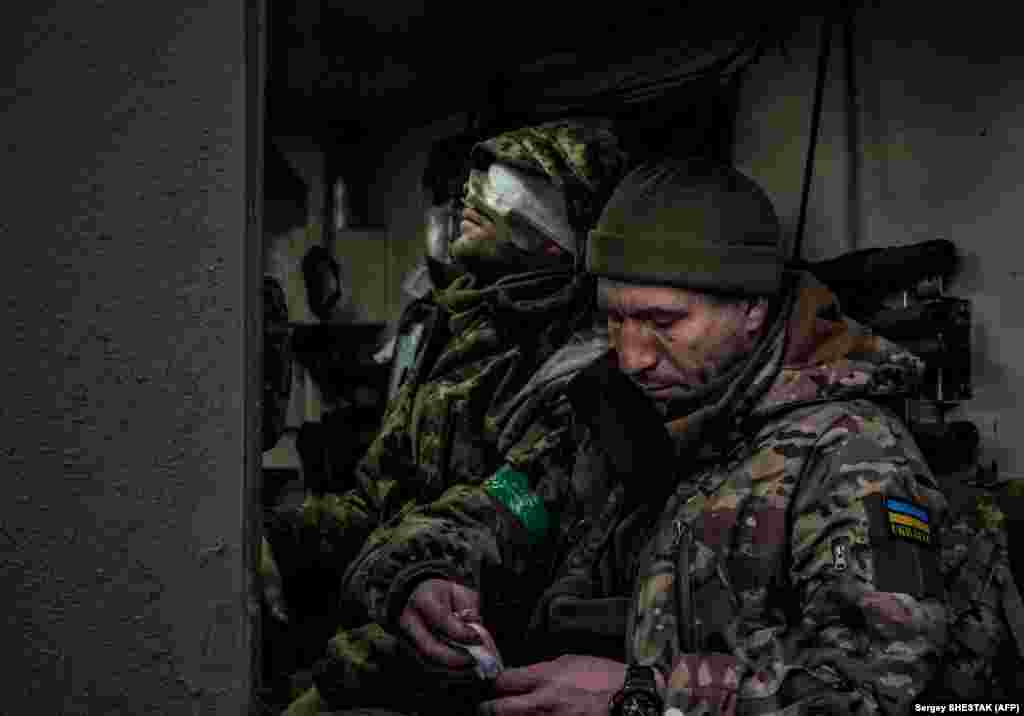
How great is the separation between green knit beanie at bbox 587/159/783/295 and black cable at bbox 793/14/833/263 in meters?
1.25

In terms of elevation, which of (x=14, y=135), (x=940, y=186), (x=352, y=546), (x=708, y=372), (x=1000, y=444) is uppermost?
(x=940, y=186)

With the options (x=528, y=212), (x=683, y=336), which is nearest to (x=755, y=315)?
(x=683, y=336)

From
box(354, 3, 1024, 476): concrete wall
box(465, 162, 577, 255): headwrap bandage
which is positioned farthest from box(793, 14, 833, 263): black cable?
box(465, 162, 577, 255): headwrap bandage

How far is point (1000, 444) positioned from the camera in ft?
9.67

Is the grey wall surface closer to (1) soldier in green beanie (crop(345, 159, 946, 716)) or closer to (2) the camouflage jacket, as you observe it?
(1) soldier in green beanie (crop(345, 159, 946, 716))

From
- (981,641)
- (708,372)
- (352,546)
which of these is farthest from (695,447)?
(352,546)

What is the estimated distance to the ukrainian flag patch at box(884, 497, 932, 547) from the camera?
1646mm

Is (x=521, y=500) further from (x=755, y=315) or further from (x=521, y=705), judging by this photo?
(x=755, y=315)

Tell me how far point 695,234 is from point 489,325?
1.37 metres

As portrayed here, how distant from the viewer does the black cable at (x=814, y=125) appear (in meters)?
3.26

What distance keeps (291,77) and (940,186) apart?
10.1 ft

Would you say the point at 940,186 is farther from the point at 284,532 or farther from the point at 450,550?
the point at 284,532

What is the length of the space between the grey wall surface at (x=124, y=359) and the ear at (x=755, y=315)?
110 cm

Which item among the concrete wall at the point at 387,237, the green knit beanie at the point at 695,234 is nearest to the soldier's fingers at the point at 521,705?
the green knit beanie at the point at 695,234
